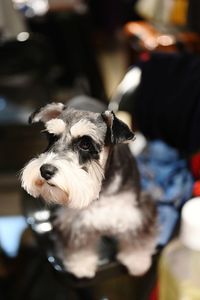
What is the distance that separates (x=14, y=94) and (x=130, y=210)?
0.81 meters

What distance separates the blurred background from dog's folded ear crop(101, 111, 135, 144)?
0.68 ft

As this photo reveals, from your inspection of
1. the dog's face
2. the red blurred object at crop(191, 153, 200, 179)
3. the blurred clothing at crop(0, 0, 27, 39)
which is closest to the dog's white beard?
the dog's face

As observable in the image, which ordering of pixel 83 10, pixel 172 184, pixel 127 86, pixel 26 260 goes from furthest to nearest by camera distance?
pixel 83 10 < pixel 26 260 < pixel 127 86 < pixel 172 184

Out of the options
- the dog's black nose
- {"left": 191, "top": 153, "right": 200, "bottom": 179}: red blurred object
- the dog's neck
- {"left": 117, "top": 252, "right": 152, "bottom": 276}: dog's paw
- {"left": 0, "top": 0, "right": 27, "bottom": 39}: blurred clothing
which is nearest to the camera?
the dog's black nose

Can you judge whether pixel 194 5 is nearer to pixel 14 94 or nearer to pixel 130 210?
pixel 14 94

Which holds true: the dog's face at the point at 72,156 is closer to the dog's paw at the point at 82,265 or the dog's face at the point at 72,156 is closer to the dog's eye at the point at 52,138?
the dog's eye at the point at 52,138

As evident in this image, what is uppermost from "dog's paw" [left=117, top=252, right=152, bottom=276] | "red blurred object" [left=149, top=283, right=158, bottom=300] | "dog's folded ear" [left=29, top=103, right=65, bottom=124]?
"dog's folded ear" [left=29, top=103, right=65, bottom=124]

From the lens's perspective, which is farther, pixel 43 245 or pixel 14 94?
pixel 14 94

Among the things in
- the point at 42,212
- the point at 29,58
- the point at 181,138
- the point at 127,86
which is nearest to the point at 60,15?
the point at 29,58

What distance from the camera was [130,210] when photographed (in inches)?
31.6

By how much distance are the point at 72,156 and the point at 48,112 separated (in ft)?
0.27

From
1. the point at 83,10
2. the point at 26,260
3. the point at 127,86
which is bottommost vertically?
the point at 26,260

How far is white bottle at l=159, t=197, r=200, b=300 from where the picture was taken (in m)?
0.67

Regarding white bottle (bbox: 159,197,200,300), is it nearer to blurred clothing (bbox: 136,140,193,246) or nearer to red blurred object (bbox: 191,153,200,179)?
blurred clothing (bbox: 136,140,193,246)
